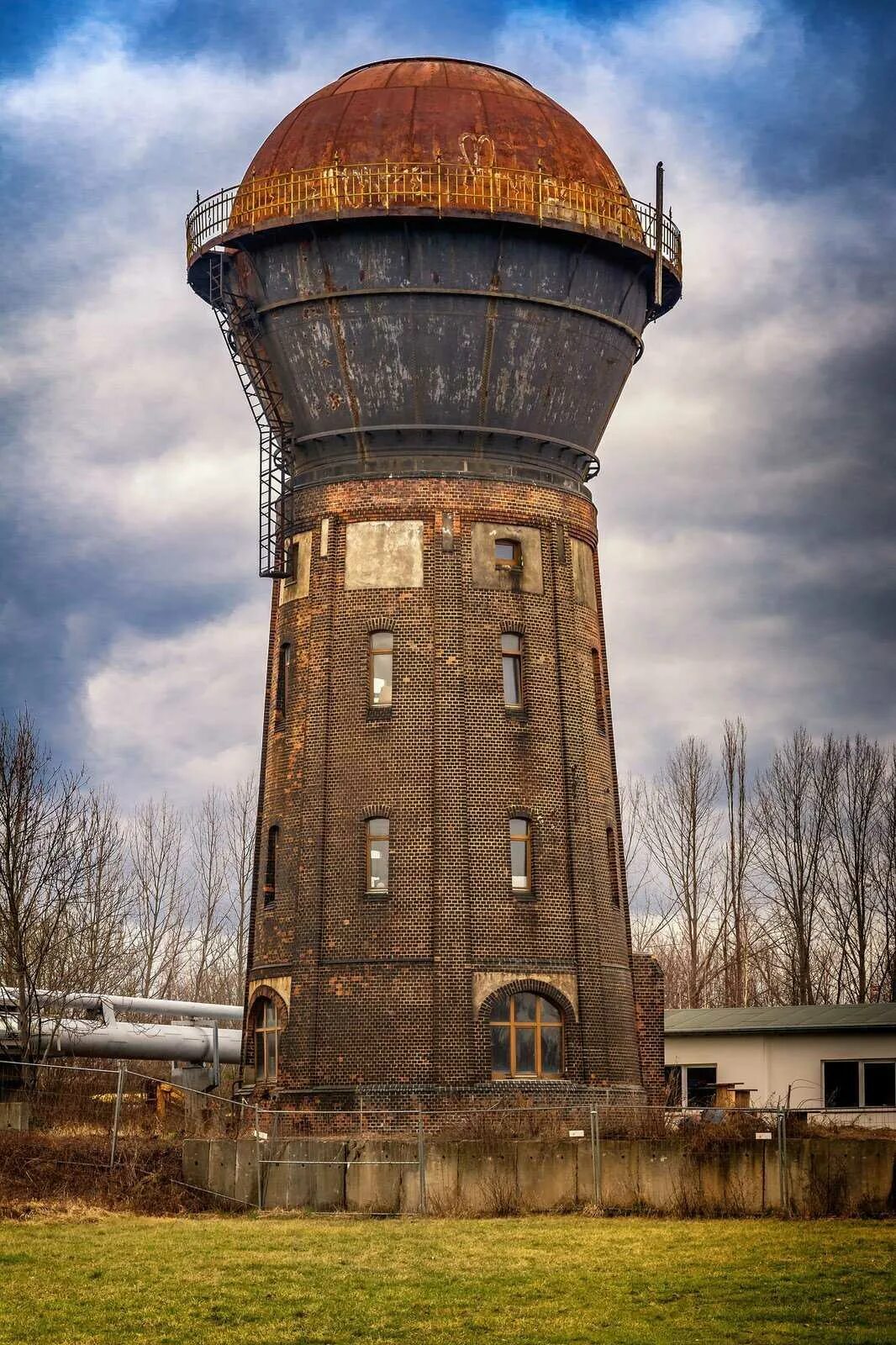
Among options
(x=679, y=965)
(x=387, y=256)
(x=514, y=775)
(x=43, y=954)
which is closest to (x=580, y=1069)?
(x=514, y=775)

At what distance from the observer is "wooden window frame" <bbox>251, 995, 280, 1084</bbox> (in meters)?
38.2

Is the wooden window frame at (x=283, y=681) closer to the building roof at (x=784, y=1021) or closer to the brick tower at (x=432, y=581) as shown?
the brick tower at (x=432, y=581)

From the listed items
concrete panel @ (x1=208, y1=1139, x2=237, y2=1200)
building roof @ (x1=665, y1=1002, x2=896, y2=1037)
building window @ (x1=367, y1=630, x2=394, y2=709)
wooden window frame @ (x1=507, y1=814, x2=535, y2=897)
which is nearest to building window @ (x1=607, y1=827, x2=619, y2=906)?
wooden window frame @ (x1=507, y1=814, x2=535, y2=897)

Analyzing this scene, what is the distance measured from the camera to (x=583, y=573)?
4138 centimetres

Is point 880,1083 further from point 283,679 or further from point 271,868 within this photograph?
point 283,679

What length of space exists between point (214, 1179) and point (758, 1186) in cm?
865

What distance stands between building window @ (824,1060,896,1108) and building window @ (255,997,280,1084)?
1349 cm

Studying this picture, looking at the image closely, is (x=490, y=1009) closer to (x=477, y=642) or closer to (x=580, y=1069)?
(x=580, y=1069)

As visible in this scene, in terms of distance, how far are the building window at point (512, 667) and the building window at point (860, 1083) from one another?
1238cm

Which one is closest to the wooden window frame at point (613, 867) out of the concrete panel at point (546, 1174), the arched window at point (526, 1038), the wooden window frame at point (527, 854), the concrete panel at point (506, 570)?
the wooden window frame at point (527, 854)

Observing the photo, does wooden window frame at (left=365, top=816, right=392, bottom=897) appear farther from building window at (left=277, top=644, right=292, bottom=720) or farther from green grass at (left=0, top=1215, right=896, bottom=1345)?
green grass at (left=0, top=1215, right=896, bottom=1345)

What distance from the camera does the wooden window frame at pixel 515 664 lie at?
38969 mm

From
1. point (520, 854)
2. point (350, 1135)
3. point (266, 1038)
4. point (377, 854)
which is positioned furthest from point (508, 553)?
point (350, 1135)

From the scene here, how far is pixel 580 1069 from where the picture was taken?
37.5 metres
